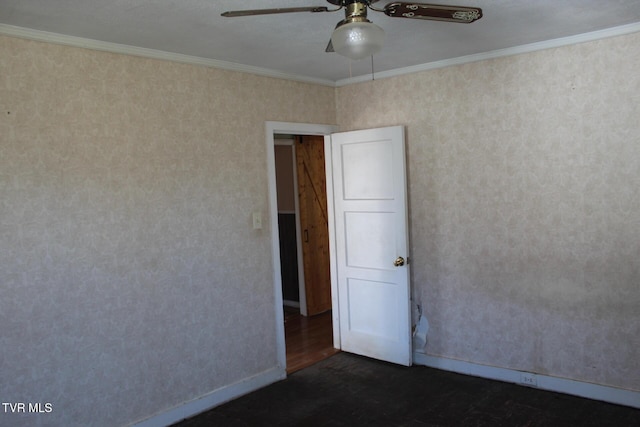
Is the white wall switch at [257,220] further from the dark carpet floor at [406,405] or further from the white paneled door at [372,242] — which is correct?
the dark carpet floor at [406,405]

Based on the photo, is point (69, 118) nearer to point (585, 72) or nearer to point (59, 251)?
point (59, 251)

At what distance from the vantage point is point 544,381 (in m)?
3.57

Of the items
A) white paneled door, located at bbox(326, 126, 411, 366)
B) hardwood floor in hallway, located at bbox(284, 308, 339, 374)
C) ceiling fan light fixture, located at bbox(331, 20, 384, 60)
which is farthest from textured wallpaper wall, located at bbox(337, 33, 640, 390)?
ceiling fan light fixture, located at bbox(331, 20, 384, 60)

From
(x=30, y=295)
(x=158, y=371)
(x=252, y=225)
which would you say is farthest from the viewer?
(x=252, y=225)

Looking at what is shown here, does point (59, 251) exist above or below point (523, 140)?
below

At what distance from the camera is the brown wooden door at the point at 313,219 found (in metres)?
5.79

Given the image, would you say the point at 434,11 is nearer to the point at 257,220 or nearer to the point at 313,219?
the point at 257,220

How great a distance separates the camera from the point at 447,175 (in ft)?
13.0

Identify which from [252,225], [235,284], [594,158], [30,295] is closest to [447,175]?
[594,158]

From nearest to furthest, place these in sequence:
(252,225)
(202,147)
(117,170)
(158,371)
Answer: (117,170) < (158,371) < (202,147) < (252,225)

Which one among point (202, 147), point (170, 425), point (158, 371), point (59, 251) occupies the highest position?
point (202, 147)

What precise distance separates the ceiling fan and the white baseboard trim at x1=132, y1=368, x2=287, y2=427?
8.38ft

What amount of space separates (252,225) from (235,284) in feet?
1.50

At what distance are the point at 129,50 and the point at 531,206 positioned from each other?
9.36ft
